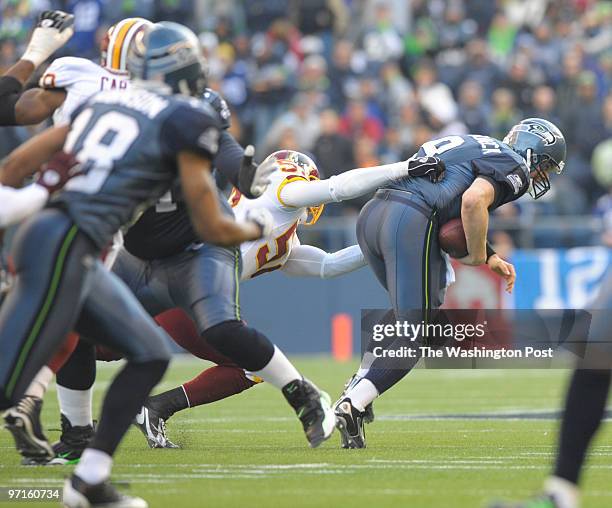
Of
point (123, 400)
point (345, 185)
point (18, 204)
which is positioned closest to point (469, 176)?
point (345, 185)

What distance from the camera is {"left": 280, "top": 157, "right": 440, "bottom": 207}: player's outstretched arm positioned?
6613mm

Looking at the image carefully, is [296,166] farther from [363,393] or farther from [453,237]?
[363,393]

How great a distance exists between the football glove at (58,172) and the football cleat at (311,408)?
1740mm

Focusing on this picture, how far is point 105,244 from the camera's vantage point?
15.5 feet

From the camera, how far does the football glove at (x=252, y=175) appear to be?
5750 mm

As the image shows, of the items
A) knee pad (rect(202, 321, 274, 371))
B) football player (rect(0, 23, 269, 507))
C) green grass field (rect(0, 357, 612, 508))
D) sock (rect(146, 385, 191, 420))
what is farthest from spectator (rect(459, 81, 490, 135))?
football player (rect(0, 23, 269, 507))

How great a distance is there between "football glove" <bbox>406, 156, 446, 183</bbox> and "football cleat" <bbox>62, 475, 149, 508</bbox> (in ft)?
9.08

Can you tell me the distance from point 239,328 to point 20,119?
1387 millimetres

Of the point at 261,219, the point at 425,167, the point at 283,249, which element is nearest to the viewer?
the point at 261,219

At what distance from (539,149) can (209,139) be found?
9.92ft

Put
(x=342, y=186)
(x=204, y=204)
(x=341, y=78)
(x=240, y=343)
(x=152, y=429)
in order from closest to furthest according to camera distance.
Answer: (x=204, y=204) → (x=240, y=343) → (x=342, y=186) → (x=152, y=429) → (x=341, y=78)

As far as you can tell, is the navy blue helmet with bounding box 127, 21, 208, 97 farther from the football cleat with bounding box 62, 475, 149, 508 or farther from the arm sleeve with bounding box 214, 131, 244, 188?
the football cleat with bounding box 62, 475, 149, 508

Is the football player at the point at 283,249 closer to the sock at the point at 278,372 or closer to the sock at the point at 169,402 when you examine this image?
the sock at the point at 169,402

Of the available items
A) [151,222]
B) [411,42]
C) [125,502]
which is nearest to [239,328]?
[151,222]
